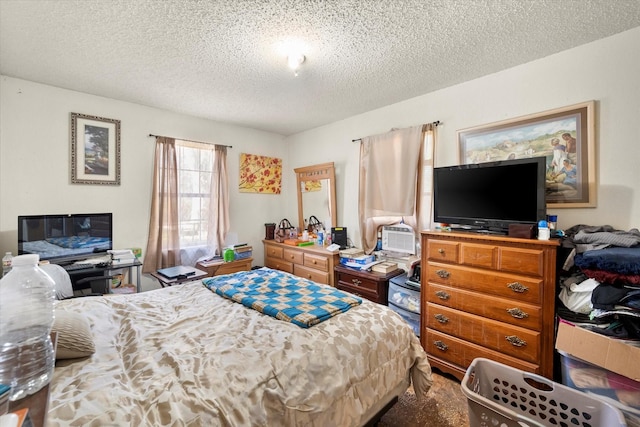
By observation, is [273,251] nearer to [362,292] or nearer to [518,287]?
[362,292]

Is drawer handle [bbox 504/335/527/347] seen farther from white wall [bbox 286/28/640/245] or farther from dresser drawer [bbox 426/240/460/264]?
white wall [bbox 286/28/640/245]

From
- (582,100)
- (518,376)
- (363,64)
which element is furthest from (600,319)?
(363,64)

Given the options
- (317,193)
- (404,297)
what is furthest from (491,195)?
(317,193)

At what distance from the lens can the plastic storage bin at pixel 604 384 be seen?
136 centimetres

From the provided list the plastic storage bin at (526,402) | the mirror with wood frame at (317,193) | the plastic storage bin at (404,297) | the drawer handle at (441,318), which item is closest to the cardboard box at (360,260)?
the plastic storage bin at (404,297)

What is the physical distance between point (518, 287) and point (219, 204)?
11.2ft

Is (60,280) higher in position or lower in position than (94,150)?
lower

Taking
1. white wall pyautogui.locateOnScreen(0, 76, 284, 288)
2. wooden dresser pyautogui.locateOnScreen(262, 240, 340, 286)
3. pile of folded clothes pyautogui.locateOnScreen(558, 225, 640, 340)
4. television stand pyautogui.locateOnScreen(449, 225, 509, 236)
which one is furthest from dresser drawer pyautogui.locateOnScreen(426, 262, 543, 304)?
white wall pyautogui.locateOnScreen(0, 76, 284, 288)

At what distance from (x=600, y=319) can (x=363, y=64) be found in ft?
7.66

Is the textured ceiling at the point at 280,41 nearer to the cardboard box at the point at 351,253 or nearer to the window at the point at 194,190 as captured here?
the window at the point at 194,190

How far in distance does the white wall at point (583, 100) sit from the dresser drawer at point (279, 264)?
7.62 feet

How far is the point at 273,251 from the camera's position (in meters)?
4.07

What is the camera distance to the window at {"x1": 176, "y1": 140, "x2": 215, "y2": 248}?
138 inches

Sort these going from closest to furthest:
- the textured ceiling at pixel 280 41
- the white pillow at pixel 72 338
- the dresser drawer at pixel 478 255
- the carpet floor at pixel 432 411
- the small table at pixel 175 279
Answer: the white pillow at pixel 72 338, the textured ceiling at pixel 280 41, the carpet floor at pixel 432 411, the dresser drawer at pixel 478 255, the small table at pixel 175 279
